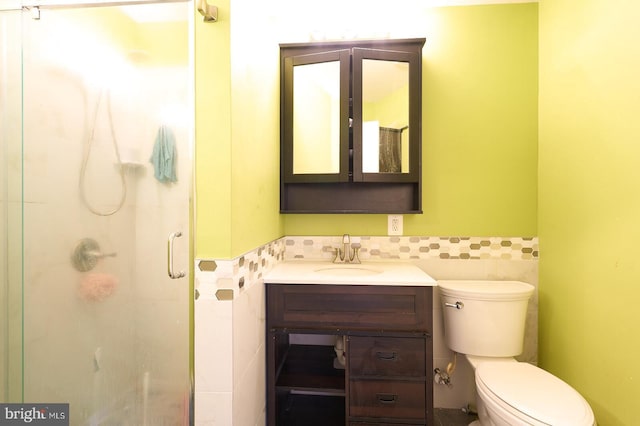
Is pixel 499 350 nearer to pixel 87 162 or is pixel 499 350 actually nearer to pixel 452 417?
pixel 452 417

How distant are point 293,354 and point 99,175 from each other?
1.35 meters

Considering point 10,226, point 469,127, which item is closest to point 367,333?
point 469,127

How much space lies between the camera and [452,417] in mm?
1836

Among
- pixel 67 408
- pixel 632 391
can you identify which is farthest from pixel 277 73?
pixel 632 391

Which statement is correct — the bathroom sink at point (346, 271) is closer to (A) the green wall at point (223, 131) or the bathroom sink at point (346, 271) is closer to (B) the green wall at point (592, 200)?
(A) the green wall at point (223, 131)

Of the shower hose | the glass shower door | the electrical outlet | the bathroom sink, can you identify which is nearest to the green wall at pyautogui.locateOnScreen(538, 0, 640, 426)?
the electrical outlet

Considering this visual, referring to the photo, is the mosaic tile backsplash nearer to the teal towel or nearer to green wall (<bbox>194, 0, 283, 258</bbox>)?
green wall (<bbox>194, 0, 283, 258</bbox>)

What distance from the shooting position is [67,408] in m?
1.21

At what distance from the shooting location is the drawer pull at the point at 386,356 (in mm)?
1468

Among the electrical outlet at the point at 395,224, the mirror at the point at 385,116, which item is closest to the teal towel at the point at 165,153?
the mirror at the point at 385,116

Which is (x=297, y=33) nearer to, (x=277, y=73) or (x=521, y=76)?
(x=277, y=73)

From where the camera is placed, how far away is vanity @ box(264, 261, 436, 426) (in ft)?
4.80

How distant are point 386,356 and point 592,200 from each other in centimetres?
115

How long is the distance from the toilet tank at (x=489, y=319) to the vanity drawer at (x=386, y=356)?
0.32 metres
